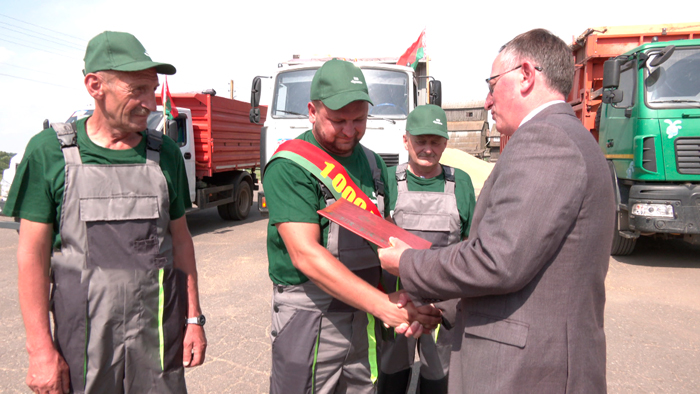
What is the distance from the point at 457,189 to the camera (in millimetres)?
3129

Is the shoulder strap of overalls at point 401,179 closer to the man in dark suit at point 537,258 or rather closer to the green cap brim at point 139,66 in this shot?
the man in dark suit at point 537,258

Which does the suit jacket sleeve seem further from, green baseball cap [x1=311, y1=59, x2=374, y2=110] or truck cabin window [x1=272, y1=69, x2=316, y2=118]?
truck cabin window [x1=272, y1=69, x2=316, y2=118]

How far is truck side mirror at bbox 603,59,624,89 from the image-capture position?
5961 millimetres

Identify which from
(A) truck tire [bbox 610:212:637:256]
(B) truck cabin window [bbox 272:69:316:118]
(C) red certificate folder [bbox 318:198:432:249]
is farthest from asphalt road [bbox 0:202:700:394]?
(B) truck cabin window [bbox 272:69:316:118]

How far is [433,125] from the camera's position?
325 centimetres

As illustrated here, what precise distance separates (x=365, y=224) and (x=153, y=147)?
3.19 feet

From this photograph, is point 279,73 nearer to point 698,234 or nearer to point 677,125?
point 677,125

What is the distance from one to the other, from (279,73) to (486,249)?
20.3 feet

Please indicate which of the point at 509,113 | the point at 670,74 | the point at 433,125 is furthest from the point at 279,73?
the point at 509,113

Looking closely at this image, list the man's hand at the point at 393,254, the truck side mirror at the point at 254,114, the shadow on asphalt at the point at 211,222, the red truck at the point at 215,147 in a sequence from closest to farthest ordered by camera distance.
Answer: the man's hand at the point at 393,254 → the truck side mirror at the point at 254,114 → the red truck at the point at 215,147 → the shadow on asphalt at the point at 211,222

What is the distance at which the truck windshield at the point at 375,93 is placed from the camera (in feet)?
22.4

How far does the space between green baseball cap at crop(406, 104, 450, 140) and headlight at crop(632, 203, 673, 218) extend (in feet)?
13.8

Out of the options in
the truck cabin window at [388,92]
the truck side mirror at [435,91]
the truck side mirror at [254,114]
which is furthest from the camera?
the truck side mirror at [435,91]

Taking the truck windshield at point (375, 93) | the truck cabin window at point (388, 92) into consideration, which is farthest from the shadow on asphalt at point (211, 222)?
the truck cabin window at point (388, 92)
